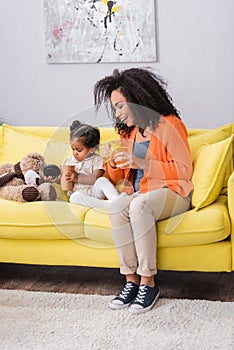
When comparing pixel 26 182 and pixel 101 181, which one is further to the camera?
pixel 26 182

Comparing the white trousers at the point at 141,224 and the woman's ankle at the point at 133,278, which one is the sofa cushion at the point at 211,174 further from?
the woman's ankle at the point at 133,278

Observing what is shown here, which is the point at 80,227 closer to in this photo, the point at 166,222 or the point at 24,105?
the point at 166,222

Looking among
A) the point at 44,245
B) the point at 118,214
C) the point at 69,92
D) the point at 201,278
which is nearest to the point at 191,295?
the point at 201,278

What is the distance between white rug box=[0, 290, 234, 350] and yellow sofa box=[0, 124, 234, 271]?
0.59ft

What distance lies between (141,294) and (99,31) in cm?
186

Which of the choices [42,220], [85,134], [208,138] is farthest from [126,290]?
[208,138]

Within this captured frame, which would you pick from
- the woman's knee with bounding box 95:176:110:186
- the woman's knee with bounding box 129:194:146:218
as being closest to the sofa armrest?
the woman's knee with bounding box 129:194:146:218

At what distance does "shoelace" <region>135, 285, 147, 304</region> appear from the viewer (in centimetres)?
303

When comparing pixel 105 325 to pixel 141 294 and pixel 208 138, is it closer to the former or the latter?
pixel 141 294

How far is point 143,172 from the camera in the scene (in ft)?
10.7

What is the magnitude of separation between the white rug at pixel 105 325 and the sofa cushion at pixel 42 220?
28cm

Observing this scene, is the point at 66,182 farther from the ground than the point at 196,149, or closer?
closer

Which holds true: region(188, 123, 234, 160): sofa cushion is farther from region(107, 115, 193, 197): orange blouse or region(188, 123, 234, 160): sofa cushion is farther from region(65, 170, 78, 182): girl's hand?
region(65, 170, 78, 182): girl's hand

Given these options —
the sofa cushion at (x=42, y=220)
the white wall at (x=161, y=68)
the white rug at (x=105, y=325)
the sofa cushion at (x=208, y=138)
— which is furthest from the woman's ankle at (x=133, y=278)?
the white wall at (x=161, y=68)
